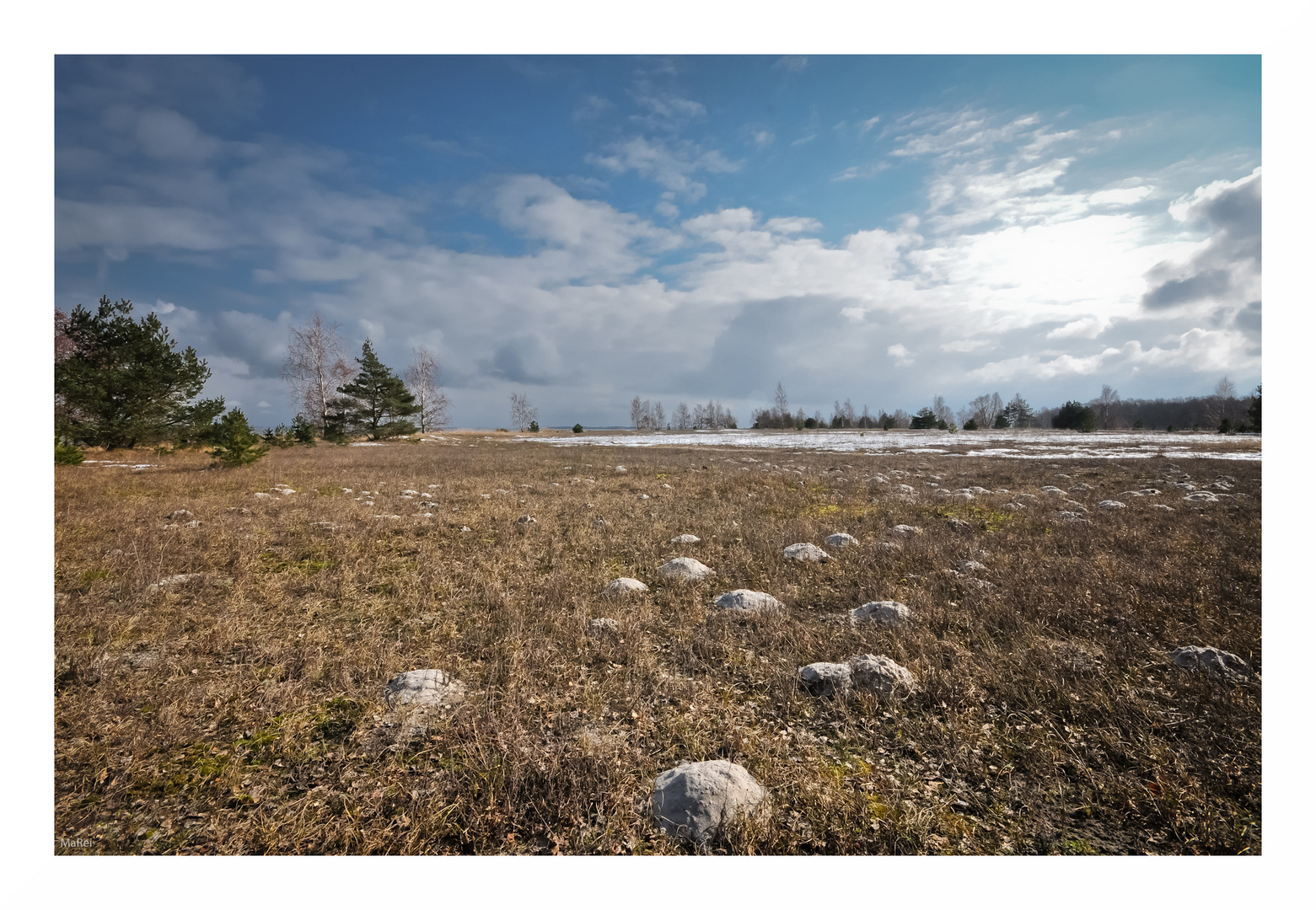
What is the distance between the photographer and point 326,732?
8.86ft

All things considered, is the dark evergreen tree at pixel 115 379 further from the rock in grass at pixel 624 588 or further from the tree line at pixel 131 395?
the rock in grass at pixel 624 588

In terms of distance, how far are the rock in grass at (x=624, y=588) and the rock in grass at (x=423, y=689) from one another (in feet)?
6.28

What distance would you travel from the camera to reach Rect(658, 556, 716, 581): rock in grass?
17.7 ft

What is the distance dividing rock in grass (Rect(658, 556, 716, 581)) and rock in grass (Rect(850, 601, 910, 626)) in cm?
168

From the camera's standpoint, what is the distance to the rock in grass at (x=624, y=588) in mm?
4883

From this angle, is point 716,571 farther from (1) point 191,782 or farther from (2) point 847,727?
(1) point 191,782

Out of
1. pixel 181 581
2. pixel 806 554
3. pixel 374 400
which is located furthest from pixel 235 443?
pixel 374 400

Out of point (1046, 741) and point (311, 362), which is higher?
point (311, 362)

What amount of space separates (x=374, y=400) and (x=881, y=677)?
5050cm

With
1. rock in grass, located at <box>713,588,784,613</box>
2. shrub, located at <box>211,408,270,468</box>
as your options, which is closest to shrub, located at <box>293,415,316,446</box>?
shrub, located at <box>211,408,270,468</box>

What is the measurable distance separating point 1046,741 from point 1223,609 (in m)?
3.15

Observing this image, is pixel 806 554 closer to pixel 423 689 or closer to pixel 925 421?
pixel 423 689

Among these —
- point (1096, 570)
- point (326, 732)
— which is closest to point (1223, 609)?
point (1096, 570)

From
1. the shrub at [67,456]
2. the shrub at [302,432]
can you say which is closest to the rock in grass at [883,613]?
the shrub at [67,456]
